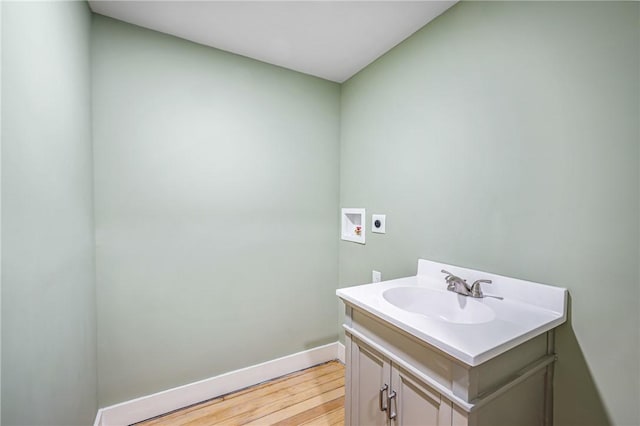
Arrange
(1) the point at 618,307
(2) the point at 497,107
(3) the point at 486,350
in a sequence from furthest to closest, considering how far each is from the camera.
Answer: (2) the point at 497,107 → (1) the point at 618,307 → (3) the point at 486,350

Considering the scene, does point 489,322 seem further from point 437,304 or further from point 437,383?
point 437,304

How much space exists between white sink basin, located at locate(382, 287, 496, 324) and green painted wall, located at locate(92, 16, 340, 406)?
96 centimetres

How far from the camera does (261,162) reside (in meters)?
1.95

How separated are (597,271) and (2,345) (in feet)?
5.72

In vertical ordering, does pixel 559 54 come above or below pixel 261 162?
above

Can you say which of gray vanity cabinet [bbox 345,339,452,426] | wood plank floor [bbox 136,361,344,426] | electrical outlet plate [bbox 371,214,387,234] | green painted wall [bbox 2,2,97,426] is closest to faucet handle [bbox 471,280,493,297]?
gray vanity cabinet [bbox 345,339,452,426]

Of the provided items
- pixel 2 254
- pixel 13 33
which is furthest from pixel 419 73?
pixel 2 254

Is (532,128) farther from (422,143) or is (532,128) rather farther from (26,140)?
(26,140)

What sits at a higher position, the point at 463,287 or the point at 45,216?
the point at 45,216

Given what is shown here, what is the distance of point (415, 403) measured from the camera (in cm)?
98

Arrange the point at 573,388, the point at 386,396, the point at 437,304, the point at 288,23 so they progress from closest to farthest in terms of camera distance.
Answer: the point at 573,388 → the point at 386,396 → the point at 437,304 → the point at 288,23

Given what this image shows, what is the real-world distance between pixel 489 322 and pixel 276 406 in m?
1.44

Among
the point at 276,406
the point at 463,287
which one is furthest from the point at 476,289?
the point at 276,406

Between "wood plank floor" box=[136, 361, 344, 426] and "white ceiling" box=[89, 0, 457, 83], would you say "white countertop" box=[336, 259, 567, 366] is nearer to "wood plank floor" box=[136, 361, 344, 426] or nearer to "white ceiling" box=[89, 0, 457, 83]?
"wood plank floor" box=[136, 361, 344, 426]
